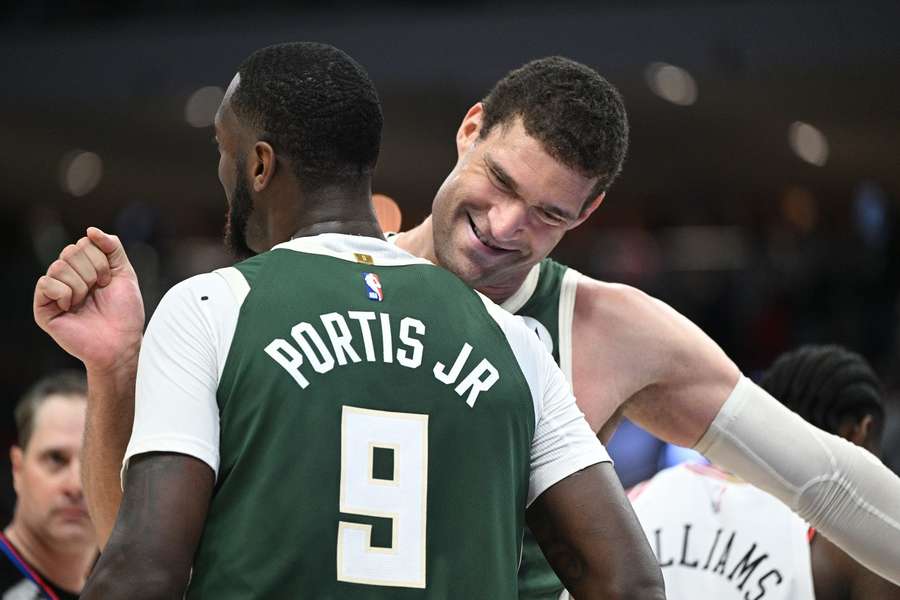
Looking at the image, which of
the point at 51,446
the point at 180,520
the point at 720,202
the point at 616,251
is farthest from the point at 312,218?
the point at 720,202

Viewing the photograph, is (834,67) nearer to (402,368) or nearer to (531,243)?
(531,243)

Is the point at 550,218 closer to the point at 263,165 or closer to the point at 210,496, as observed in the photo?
the point at 263,165

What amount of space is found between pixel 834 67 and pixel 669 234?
136 inches

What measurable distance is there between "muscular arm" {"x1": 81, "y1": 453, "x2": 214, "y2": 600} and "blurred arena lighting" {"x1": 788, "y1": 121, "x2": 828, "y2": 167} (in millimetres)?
14449

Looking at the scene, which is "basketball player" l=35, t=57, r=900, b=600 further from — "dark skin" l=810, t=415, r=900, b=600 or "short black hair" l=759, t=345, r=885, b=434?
"short black hair" l=759, t=345, r=885, b=434

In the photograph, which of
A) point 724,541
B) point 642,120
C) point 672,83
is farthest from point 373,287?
point 642,120

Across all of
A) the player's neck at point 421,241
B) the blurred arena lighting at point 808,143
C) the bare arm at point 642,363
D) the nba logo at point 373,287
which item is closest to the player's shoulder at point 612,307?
the bare arm at point 642,363

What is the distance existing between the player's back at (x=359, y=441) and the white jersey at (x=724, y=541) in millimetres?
1711

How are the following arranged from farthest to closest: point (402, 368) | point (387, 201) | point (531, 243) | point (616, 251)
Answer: point (387, 201), point (616, 251), point (531, 243), point (402, 368)

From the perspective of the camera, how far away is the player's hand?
2.29 metres

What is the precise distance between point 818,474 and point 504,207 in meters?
0.96

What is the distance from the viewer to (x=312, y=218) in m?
2.28

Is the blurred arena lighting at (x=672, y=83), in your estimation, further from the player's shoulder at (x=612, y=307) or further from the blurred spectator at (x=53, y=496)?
the player's shoulder at (x=612, y=307)

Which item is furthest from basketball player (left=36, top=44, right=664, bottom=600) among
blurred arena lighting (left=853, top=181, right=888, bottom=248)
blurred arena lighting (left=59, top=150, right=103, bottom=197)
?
blurred arena lighting (left=59, top=150, right=103, bottom=197)
